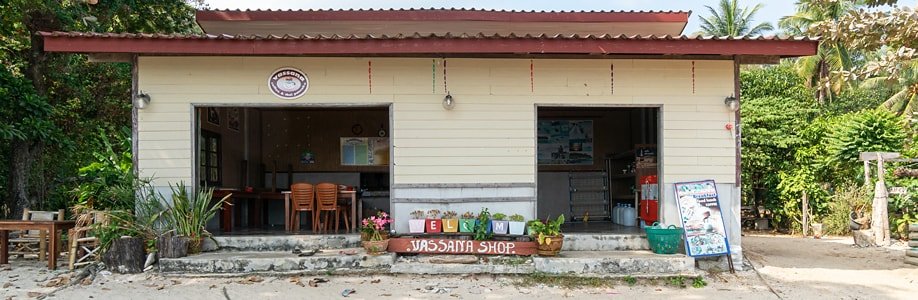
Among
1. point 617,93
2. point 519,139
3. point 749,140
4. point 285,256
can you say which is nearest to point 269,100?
point 285,256

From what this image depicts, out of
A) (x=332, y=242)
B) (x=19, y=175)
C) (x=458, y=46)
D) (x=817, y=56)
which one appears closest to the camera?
(x=458, y=46)

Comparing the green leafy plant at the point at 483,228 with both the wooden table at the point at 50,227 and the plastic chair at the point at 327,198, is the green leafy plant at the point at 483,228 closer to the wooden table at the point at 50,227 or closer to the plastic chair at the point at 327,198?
the plastic chair at the point at 327,198

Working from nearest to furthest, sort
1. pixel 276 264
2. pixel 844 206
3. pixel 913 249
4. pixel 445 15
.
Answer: pixel 276 264 < pixel 913 249 < pixel 445 15 < pixel 844 206

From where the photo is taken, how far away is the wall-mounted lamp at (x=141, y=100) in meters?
7.36

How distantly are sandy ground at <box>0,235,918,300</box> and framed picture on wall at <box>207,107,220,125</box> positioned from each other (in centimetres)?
289

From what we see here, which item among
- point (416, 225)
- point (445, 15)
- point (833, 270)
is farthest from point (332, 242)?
point (833, 270)

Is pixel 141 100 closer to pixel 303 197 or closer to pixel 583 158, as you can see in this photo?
pixel 303 197

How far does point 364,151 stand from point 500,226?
435cm

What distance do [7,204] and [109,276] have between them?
163 inches

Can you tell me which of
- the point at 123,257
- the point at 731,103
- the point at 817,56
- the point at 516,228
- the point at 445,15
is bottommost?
the point at 123,257

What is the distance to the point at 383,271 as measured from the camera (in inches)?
272

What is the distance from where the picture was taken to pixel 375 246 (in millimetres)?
7102

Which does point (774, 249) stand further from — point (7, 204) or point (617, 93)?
point (7, 204)

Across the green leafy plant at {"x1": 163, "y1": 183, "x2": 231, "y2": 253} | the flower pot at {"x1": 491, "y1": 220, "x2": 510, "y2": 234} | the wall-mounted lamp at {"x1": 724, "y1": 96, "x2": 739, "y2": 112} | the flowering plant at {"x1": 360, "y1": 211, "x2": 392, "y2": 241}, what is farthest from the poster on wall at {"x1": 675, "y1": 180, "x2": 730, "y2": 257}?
the green leafy plant at {"x1": 163, "y1": 183, "x2": 231, "y2": 253}
